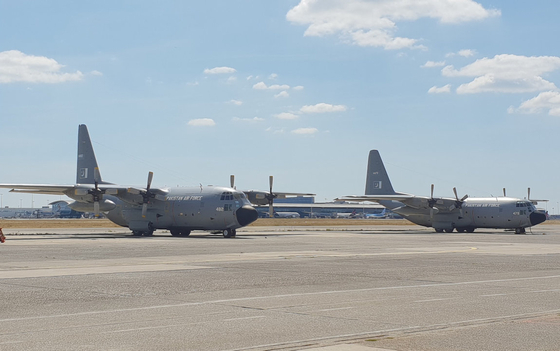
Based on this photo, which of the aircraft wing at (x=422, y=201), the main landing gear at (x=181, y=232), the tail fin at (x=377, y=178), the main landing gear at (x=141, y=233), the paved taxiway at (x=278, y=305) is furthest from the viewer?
the tail fin at (x=377, y=178)

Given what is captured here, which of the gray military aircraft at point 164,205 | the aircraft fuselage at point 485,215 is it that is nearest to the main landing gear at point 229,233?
the gray military aircraft at point 164,205

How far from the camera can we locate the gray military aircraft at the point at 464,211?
62.7 m

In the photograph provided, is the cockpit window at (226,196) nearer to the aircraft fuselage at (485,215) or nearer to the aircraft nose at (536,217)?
the aircraft fuselage at (485,215)

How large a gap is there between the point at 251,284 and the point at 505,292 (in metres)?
6.87

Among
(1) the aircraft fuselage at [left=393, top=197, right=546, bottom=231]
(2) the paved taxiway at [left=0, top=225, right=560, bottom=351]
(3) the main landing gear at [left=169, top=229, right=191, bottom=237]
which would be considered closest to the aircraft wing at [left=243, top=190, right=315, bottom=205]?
(3) the main landing gear at [left=169, top=229, right=191, bottom=237]

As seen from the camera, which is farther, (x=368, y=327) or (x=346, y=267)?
(x=346, y=267)

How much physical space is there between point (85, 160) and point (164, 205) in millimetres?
10526

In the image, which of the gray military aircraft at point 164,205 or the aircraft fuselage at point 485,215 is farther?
the aircraft fuselage at point 485,215

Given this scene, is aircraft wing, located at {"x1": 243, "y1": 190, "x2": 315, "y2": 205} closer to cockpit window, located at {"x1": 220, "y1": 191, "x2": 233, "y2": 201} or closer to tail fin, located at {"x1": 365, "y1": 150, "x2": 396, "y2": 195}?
cockpit window, located at {"x1": 220, "y1": 191, "x2": 233, "y2": 201}

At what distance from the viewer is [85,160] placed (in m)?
59.5

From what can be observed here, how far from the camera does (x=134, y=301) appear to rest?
48.8 ft

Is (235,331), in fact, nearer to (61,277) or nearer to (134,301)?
(134,301)

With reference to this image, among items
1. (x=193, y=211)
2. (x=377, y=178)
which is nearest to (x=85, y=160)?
(x=193, y=211)

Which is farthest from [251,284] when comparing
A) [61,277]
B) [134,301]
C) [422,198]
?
[422,198]
